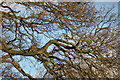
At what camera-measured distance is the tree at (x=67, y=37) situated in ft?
19.5

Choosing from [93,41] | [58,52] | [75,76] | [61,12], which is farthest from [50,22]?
[75,76]

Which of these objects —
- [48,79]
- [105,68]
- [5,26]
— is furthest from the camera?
[5,26]

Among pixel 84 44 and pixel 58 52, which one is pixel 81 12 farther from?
pixel 58 52

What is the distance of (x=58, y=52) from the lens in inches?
259

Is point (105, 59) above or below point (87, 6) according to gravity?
below

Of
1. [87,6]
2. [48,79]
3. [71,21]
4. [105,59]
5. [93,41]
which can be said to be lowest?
[48,79]

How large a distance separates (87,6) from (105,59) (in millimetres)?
1891

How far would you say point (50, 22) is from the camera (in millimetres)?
6598

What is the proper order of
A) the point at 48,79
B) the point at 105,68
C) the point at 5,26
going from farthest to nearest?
the point at 5,26 → the point at 48,79 → the point at 105,68

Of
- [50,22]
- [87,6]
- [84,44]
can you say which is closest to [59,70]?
[84,44]

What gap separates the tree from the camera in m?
5.95

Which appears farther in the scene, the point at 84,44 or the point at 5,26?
the point at 5,26

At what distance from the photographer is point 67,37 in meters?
6.46

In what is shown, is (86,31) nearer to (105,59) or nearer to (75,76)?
(105,59)
